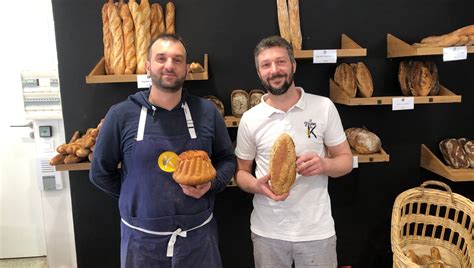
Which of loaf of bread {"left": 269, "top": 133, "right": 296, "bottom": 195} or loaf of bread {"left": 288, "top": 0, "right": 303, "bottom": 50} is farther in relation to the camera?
loaf of bread {"left": 288, "top": 0, "right": 303, "bottom": 50}

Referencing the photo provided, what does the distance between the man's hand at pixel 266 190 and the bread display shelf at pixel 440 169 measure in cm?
126

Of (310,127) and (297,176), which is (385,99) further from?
(297,176)

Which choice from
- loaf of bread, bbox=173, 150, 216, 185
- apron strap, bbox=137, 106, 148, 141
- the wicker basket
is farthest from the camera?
the wicker basket

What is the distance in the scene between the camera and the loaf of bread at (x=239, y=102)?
2305 mm

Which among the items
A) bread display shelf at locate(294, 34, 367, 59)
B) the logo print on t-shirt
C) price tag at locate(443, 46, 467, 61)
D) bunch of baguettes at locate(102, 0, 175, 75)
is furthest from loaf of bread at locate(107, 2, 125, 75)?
Answer: price tag at locate(443, 46, 467, 61)

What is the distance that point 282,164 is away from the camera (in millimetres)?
1619

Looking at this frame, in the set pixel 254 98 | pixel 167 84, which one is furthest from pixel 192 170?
pixel 254 98

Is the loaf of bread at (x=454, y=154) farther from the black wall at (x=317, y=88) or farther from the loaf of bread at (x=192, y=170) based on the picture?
the loaf of bread at (x=192, y=170)

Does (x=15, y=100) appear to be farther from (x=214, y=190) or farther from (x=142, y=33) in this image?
(x=214, y=190)

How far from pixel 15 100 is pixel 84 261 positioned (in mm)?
1288

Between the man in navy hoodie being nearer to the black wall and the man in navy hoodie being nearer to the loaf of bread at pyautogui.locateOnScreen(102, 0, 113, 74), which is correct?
the loaf of bread at pyautogui.locateOnScreen(102, 0, 113, 74)

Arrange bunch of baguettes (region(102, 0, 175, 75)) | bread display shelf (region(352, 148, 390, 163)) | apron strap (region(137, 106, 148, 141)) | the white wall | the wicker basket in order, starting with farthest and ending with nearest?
the white wall, bread display shelf (region(352, 148, 390, 163)), bunch of baguettes (region(102, 0, 175, 75)), the wicker basket, apron strap (region(137, 106, 148, 141))

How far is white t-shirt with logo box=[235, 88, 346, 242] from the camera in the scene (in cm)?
175

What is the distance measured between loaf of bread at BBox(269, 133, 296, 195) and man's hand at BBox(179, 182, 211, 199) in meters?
0.27
